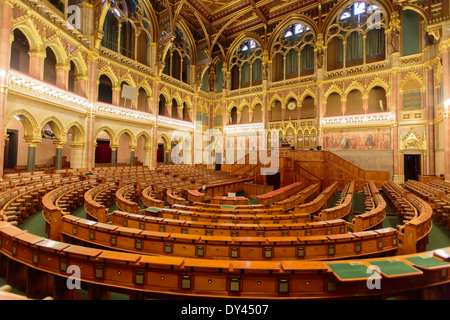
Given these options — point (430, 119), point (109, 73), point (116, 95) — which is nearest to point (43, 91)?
point (109, 73)

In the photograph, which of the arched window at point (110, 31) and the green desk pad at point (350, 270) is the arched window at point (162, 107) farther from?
the green desk pad at point (350, 270)

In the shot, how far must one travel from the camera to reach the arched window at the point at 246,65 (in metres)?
20.5

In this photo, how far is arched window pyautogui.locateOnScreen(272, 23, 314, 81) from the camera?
59.5 ft

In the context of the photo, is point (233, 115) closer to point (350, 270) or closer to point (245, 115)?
point (245, 115)

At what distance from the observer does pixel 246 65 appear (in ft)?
69.6

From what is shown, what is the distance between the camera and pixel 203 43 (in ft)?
66.5

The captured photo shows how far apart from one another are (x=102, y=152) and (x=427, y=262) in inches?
796

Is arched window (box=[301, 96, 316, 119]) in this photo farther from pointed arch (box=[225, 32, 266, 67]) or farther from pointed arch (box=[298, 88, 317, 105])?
pointed arch (box=[225, 32, 266, 67])

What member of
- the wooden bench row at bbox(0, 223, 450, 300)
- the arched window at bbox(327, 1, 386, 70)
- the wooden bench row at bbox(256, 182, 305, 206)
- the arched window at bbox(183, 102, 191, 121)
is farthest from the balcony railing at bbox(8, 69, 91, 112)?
the arched window at bbox(327, 1, 386, 70)

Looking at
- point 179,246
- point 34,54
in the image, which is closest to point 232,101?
point 34,54

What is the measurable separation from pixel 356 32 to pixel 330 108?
19.4 feet

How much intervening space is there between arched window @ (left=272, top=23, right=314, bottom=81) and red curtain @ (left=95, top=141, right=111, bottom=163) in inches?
634

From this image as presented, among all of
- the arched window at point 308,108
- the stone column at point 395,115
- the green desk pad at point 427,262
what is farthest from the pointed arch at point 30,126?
the stone column at point 395,115

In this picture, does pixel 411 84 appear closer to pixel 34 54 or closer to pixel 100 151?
pixel 34 54
